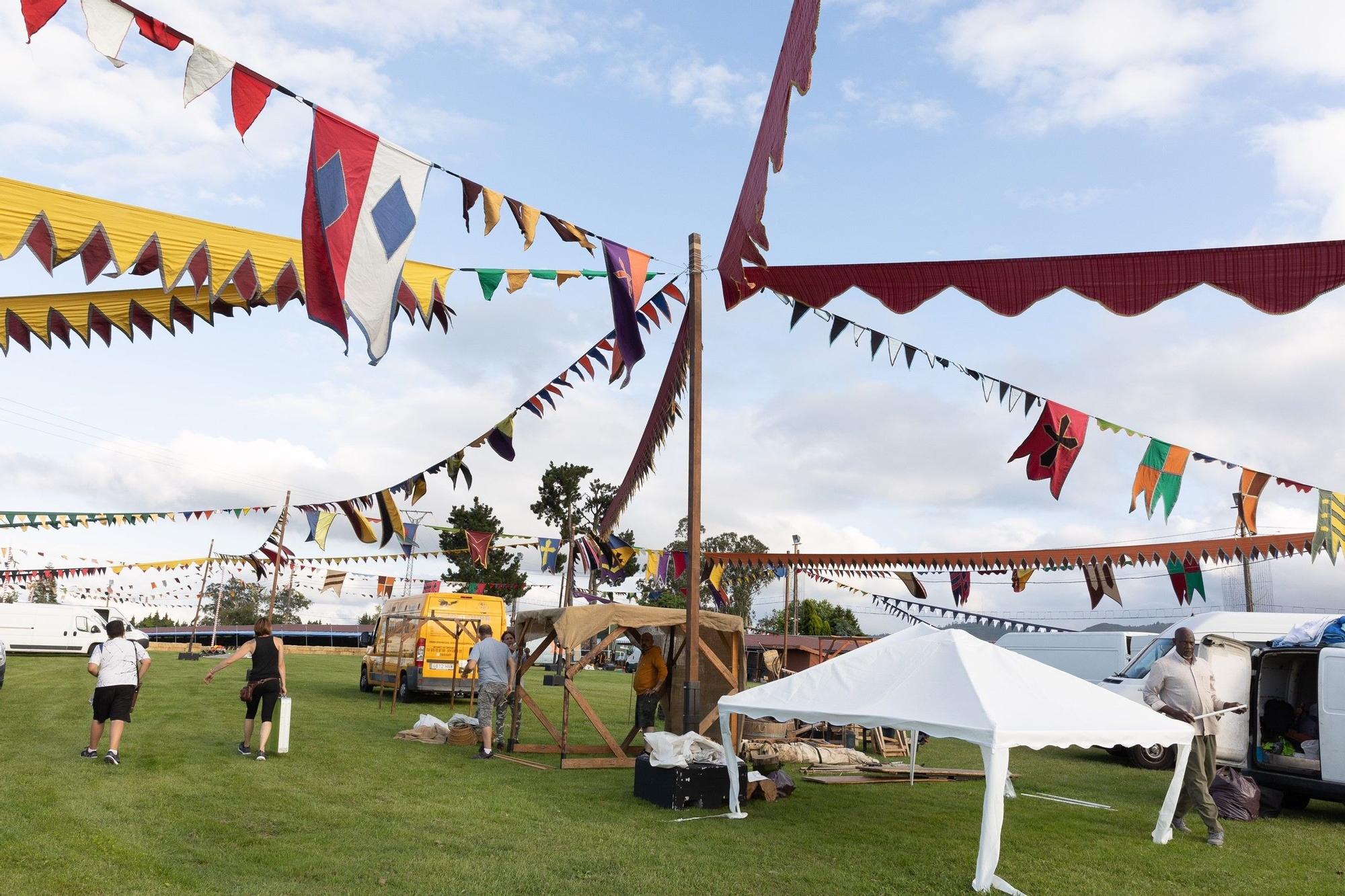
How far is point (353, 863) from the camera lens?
22.4 ft

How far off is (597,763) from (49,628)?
28.1m

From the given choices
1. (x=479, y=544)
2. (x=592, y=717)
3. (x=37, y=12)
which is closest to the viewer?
(x=37, y=12)

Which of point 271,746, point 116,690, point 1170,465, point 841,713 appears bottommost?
point 271,746

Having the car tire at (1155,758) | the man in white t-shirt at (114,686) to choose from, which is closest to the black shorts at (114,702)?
the man in white t-shirt at (114,686)

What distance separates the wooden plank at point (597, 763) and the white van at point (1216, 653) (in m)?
6.76

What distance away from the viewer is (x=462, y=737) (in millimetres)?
14180

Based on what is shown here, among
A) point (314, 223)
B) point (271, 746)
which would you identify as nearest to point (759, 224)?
point (314, 223)

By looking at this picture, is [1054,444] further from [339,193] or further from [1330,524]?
[339,193]

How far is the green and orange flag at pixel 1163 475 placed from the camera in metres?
11.9

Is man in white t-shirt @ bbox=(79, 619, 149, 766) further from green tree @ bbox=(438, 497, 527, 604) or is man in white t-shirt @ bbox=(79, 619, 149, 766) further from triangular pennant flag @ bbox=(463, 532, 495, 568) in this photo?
green tree @ bbox=(438, 497, 527, 604)

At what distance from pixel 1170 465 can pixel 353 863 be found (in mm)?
10179

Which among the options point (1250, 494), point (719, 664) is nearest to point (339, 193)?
point (719, 664)

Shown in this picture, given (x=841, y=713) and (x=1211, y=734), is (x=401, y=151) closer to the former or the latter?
(x=841, y=713)

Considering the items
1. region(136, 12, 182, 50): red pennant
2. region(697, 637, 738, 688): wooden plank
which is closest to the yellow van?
region(697, 637, 738, 688): wooden plank
